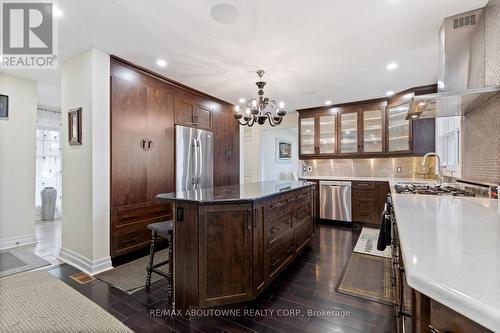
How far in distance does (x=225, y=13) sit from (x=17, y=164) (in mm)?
4045

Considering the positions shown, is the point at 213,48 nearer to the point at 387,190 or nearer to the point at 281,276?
the point at 281,276

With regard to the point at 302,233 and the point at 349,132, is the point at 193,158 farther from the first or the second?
the point at 349,132

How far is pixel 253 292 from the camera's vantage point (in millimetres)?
1970

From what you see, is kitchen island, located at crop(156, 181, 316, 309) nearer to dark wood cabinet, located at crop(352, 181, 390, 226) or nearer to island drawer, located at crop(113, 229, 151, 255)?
island drawer, located at crop(113, 229, 151, 255)

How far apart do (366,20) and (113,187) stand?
3.34 meters

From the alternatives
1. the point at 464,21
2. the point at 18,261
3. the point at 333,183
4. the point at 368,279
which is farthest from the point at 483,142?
the point at 18,261

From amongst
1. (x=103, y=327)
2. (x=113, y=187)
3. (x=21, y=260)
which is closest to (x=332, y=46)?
(x=113, y=187)

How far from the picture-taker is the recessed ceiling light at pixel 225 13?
2033 millimetres

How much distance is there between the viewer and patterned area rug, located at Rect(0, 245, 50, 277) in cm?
278

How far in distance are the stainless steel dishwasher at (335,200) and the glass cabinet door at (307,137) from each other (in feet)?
3.08

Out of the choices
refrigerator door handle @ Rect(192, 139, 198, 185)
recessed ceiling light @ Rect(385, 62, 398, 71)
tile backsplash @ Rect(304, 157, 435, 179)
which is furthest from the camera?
tile backsplash @ Rect(304, 157, 435, 179)

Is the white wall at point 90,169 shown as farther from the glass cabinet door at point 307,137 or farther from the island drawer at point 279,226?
the glass cabinet door at point 307,137

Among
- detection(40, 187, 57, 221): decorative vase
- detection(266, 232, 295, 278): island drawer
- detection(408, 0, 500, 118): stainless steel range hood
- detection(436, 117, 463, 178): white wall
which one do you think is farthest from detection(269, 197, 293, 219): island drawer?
detection(40, 187, 57, 221): decorative vase

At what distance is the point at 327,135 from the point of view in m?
5.41
